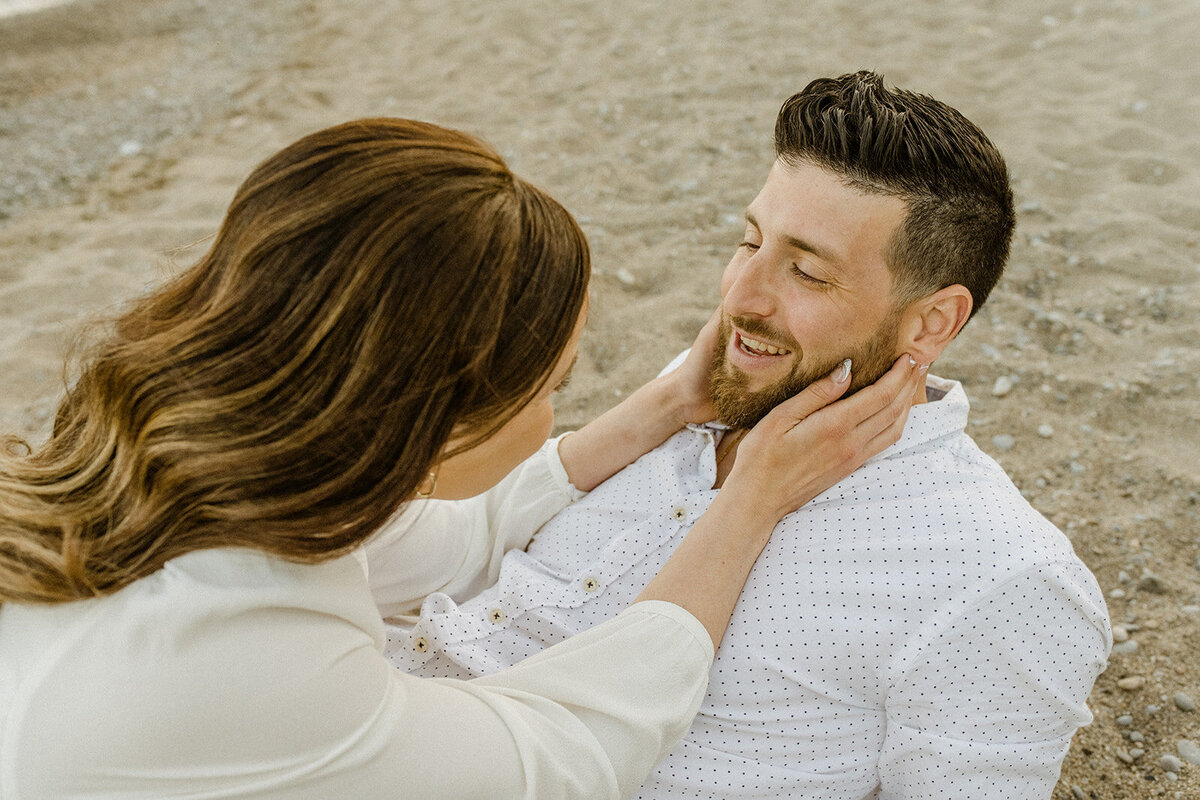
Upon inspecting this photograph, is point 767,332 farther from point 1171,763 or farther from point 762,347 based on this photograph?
point 1171,763

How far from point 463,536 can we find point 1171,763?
7.07ft

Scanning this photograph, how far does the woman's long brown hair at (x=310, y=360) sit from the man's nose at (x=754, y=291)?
106 centimetres

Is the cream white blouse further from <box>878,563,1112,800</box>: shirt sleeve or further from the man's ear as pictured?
the man's ear

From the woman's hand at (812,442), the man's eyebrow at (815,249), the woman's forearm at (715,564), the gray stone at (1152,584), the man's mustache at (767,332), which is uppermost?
the man's eyebrow at (815,249)

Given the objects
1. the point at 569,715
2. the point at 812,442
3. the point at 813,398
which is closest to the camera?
the point at 569,715

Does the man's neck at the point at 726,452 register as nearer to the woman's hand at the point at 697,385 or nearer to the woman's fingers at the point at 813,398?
the woman's hand at the point at 697,385

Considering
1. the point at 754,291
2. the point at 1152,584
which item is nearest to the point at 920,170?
the point at 754,291

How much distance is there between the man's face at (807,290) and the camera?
258cm

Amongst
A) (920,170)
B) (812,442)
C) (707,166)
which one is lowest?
(707,166)

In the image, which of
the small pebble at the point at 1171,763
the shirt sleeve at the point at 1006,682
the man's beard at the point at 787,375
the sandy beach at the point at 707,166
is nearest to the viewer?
the shirt sleeve at the point at 1006,682

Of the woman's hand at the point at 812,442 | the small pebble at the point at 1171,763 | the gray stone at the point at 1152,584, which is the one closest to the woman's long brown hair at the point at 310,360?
the woman's hand at the point at 812,442

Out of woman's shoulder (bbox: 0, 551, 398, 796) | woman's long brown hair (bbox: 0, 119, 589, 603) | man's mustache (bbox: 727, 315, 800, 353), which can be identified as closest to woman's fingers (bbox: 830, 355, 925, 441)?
man's mustache (bbox: 727, 315, 800, 353)

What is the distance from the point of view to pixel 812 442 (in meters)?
2.43

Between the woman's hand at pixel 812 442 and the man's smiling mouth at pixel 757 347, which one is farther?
the man's smiling mouth at pixel 757 347
